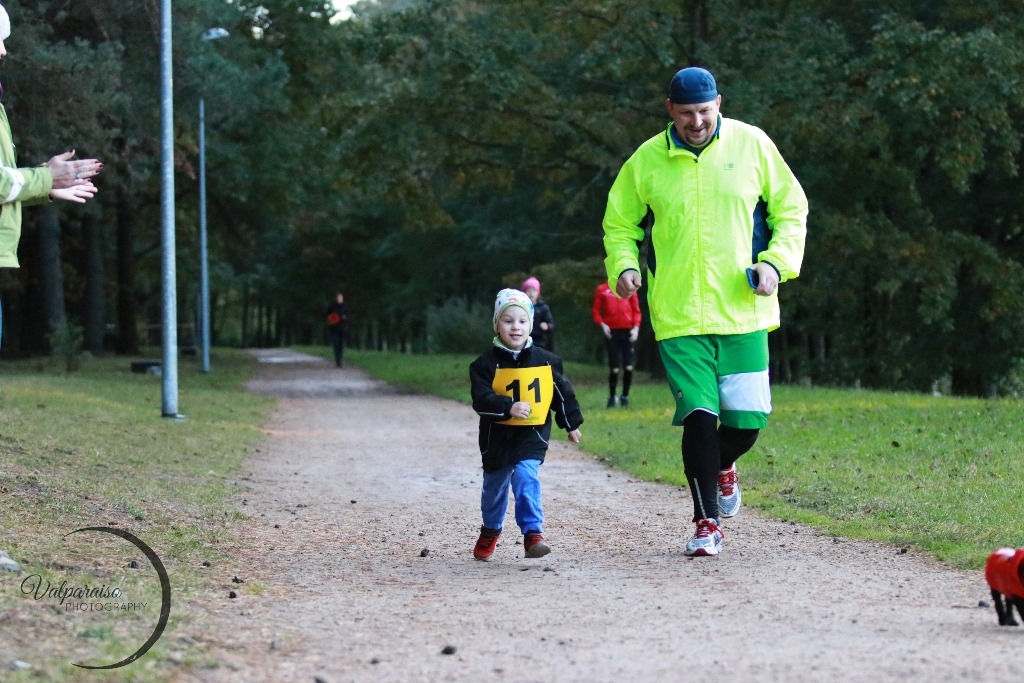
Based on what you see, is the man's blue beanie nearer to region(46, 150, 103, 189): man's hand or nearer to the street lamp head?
region(46, 150, 103, 189): man's hand

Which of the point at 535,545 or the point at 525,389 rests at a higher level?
the point at 525,389

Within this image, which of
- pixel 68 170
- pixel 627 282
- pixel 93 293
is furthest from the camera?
pixel 93 293

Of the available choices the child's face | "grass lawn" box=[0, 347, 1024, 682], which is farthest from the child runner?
"grass lawn" box=[0, 347, 1024, 682]

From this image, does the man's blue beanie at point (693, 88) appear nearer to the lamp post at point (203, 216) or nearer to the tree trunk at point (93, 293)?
the lamp post at point (203, 216)

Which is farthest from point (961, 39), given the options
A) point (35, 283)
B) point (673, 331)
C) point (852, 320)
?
point (35, 283)

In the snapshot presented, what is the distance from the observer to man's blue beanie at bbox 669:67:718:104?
707 cm

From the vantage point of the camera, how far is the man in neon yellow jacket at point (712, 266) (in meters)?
7.09

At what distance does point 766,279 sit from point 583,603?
1.97 m

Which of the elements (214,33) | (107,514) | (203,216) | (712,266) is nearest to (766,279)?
(712,266)

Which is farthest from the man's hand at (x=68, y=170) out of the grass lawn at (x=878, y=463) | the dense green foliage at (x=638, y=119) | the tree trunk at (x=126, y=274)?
the tree trunk at (x=126, y=274)

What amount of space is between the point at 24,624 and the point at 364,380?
26309mm

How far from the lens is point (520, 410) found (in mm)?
7102

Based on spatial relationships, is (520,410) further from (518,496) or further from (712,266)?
(712,266)
